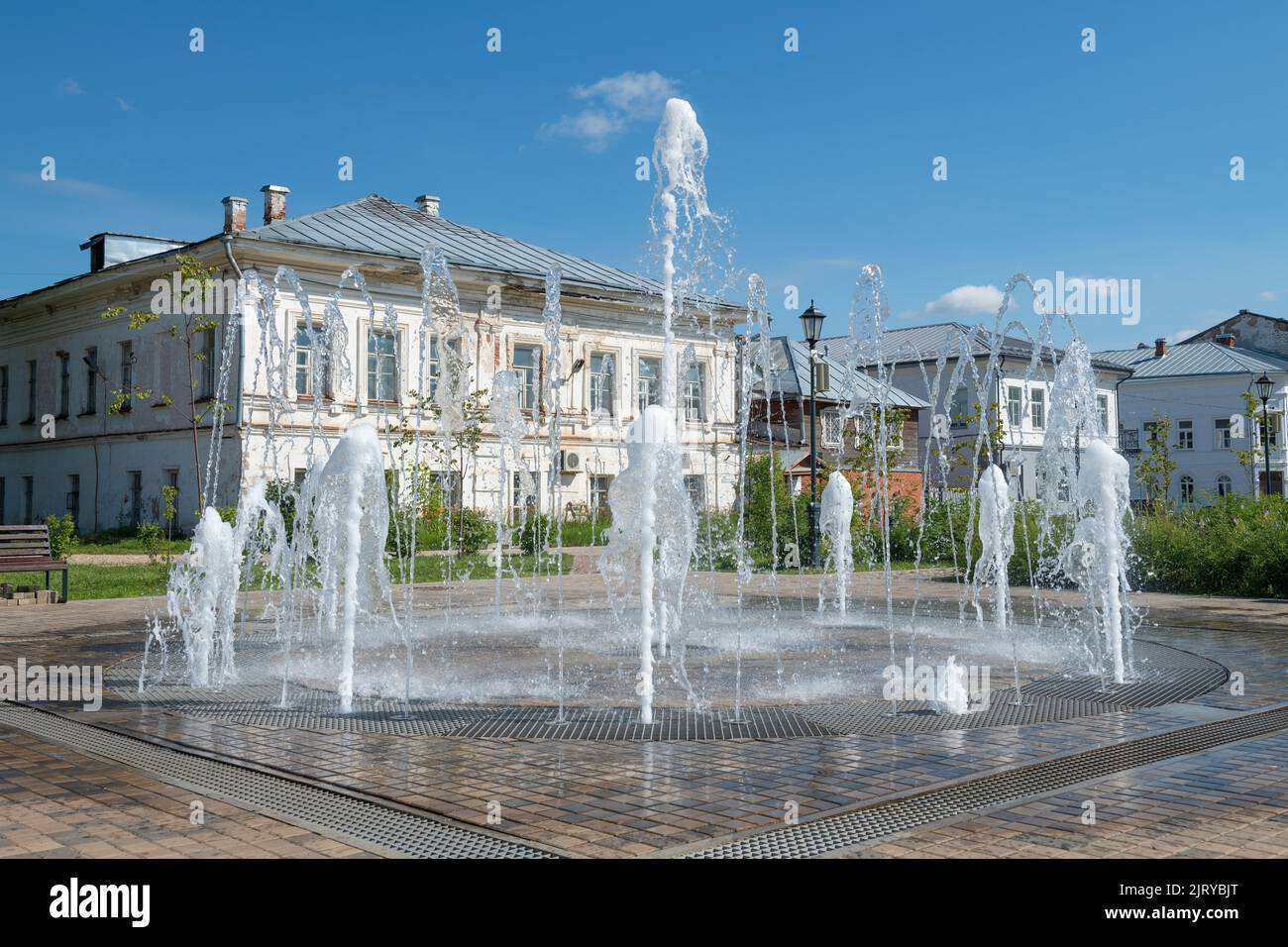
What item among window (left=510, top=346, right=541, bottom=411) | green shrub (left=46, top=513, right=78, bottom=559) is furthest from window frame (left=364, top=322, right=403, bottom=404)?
green shrub (left=46, top=513, right=78, bottom=559)

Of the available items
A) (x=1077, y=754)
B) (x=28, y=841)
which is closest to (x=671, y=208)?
(x=1077, y=754)

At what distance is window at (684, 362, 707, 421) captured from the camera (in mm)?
34594

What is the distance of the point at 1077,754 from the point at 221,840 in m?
3.81

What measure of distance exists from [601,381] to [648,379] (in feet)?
5.42

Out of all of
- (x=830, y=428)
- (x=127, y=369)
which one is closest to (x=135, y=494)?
(x=127, y=369)

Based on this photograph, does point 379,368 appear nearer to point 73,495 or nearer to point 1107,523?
point 73,495

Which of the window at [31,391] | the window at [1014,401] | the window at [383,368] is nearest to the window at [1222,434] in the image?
the window at [1014,401]

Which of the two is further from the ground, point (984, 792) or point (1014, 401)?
point (1014, 401)

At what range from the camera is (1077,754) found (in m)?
5.45

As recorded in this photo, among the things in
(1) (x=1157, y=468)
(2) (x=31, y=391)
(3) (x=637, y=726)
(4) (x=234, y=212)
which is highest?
(4) (x=234, y=212)

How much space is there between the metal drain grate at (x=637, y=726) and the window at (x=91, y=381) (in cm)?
2773

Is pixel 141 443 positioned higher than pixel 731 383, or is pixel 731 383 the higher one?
pixel 731 383

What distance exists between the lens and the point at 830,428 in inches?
1403
